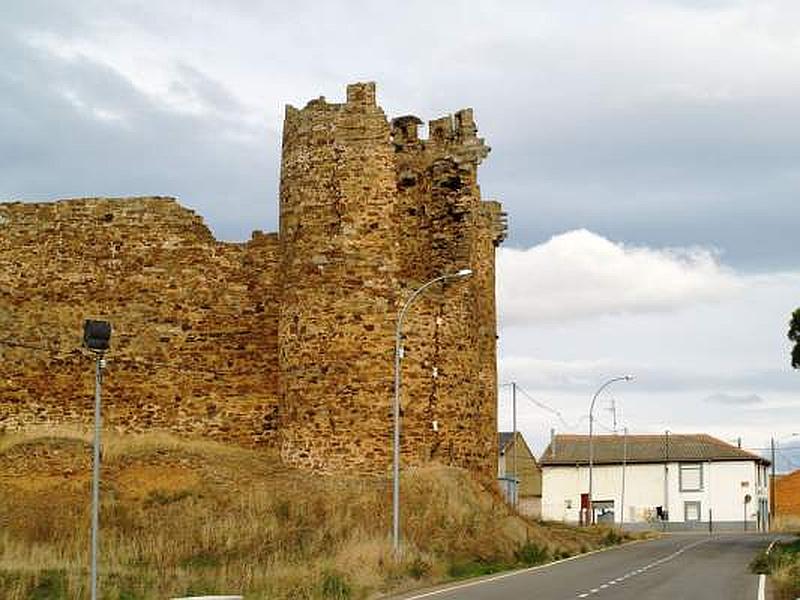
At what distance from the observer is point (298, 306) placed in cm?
3819

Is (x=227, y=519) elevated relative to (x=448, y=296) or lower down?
lower down

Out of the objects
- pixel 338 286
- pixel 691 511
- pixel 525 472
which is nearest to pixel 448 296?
pixel 338 286

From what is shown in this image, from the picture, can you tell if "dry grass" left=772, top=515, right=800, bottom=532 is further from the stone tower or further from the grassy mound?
the stone tower

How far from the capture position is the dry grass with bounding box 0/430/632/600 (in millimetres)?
30250

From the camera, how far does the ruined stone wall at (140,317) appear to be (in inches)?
1556

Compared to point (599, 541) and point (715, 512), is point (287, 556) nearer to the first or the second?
point (599, 541)

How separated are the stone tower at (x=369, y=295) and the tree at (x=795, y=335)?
14.7 meters

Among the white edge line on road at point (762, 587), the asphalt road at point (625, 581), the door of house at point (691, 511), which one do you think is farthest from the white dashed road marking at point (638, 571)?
the door of house at point (691, 511)

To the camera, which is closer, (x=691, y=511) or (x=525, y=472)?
(x=691, y=511)

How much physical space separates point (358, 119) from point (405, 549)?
42.4ft

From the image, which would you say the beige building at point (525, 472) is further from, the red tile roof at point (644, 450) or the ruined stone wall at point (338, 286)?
the ruined stone wall at point (338, 286)

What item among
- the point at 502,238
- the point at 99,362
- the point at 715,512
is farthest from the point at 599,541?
Result: the point at 715,512

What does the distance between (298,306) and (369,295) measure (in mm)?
2158

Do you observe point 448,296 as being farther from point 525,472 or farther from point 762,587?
point 525,472
